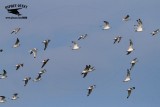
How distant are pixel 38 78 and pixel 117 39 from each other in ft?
66.7

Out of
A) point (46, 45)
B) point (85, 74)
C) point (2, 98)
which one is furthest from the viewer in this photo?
point (2, 98)

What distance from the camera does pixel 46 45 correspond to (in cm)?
12569

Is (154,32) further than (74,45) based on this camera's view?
No

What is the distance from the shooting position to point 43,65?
12612 centimetres

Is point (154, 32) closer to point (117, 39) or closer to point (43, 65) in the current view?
point (117, 39)

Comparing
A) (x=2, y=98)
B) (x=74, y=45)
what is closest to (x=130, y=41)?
(x=74, y=45)

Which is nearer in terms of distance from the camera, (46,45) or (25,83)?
(46,45)

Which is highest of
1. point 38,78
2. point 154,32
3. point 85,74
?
point 154,32

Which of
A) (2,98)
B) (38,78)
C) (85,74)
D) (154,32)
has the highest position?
(154,32)

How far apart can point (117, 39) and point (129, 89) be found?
57.3ft

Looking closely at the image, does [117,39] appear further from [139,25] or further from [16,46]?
[16,46]

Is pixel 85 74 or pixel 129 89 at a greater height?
pixel 85 74

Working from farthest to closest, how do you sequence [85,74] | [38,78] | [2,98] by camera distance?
[2,98]
[38,78]
[85,74]

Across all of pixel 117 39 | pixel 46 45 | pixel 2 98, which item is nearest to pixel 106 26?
pixel 117 39
